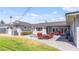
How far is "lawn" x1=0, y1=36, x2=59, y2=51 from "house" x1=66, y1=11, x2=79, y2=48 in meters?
0.50

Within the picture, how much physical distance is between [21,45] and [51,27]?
80 centimetres

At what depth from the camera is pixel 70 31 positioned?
5.93 m

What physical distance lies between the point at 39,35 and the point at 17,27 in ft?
1.76

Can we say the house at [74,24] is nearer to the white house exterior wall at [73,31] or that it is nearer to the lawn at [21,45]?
the white house exterior wall at [73,31]

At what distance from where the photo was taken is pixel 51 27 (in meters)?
5.90

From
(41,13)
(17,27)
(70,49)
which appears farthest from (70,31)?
(17,27)

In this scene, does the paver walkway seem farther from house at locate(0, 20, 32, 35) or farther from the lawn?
house at locate(0, 20, 32, 35)

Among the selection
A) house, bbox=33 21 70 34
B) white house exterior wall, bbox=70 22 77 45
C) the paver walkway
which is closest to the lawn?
the paver walkway

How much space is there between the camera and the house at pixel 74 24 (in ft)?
19.1

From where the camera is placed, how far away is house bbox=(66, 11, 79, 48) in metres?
5.83

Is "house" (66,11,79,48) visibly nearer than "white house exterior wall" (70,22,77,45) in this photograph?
Yes
